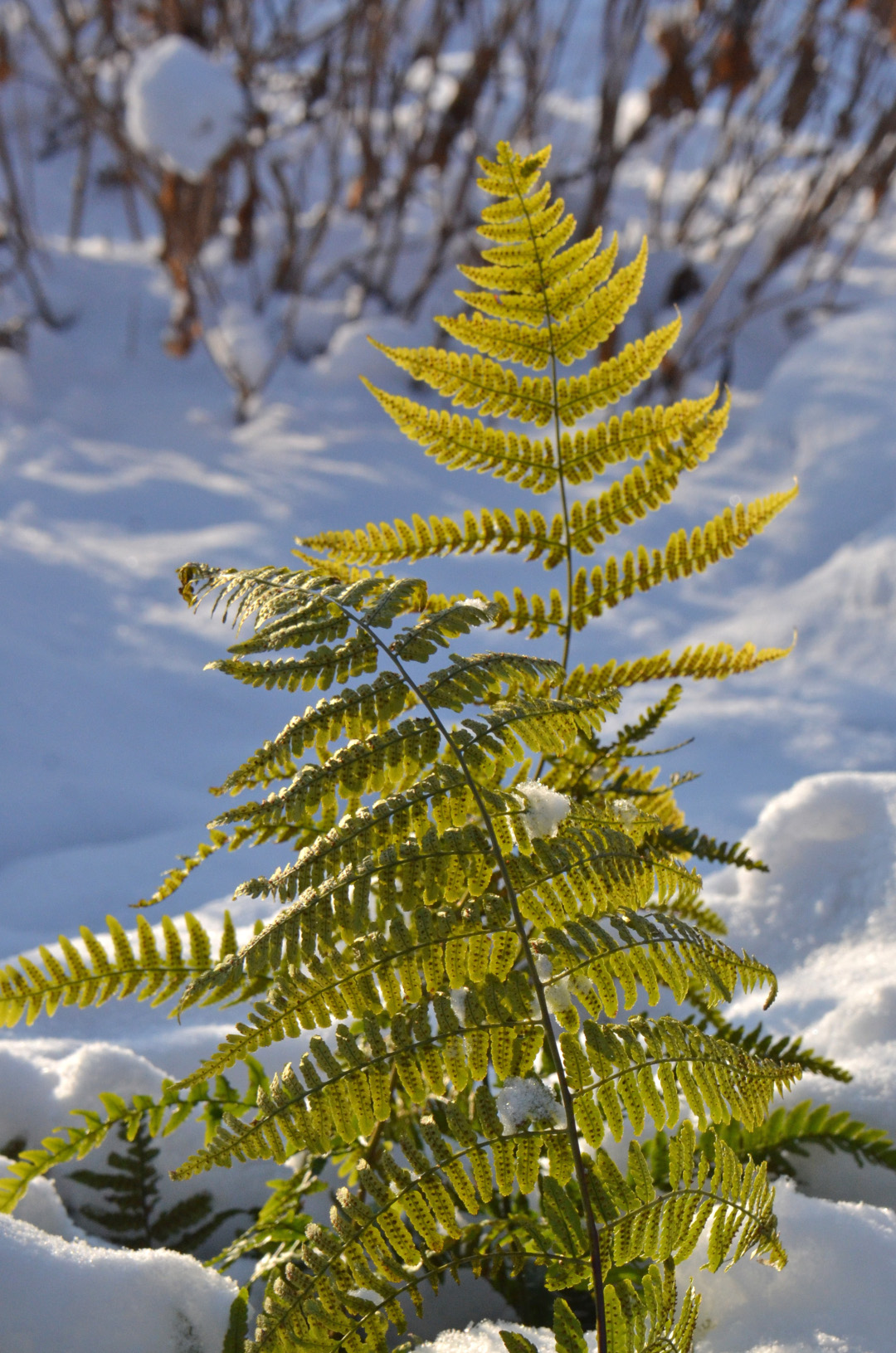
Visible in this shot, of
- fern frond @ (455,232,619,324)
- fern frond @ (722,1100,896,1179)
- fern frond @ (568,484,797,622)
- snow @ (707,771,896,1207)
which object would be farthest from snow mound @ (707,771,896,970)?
fern frond @ (455,232,619,324)

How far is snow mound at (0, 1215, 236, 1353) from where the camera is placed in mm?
796

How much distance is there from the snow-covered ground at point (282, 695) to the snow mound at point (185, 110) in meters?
0.05

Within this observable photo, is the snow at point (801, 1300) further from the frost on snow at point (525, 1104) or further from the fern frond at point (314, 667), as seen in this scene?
the fern frond at point (314, 667)

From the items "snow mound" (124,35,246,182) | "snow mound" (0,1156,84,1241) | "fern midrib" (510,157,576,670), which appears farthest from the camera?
"snow mound" (124,35,246,182)

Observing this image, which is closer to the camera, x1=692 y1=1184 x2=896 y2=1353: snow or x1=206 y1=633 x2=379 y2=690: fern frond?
x1=206 y1=633 x2=379 y2=690: fern frond

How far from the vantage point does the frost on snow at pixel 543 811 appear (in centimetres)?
73

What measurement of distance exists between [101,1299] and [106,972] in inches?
9.9

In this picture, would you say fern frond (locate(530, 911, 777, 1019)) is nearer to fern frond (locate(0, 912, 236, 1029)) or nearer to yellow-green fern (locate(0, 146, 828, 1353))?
yellow-green fern (locate(0, 146, 828, 1353))

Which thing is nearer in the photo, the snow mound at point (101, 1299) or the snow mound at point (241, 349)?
the snow mound at point (101, 1299)

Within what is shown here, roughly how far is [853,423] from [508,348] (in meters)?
2.70

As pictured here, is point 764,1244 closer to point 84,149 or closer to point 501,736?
point 501,736

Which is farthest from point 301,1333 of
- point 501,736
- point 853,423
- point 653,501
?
point 853,423

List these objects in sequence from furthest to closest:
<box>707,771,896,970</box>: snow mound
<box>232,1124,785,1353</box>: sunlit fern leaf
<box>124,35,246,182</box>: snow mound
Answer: <box>124,35,246,182</box>: snow mound, <box>707,771,896,970</box>: snow mound, <box>232,1124,785,1353</box>: sunlit fern leaf

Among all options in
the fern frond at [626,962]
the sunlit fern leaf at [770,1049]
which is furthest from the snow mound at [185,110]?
the fern frond at [626,962]
